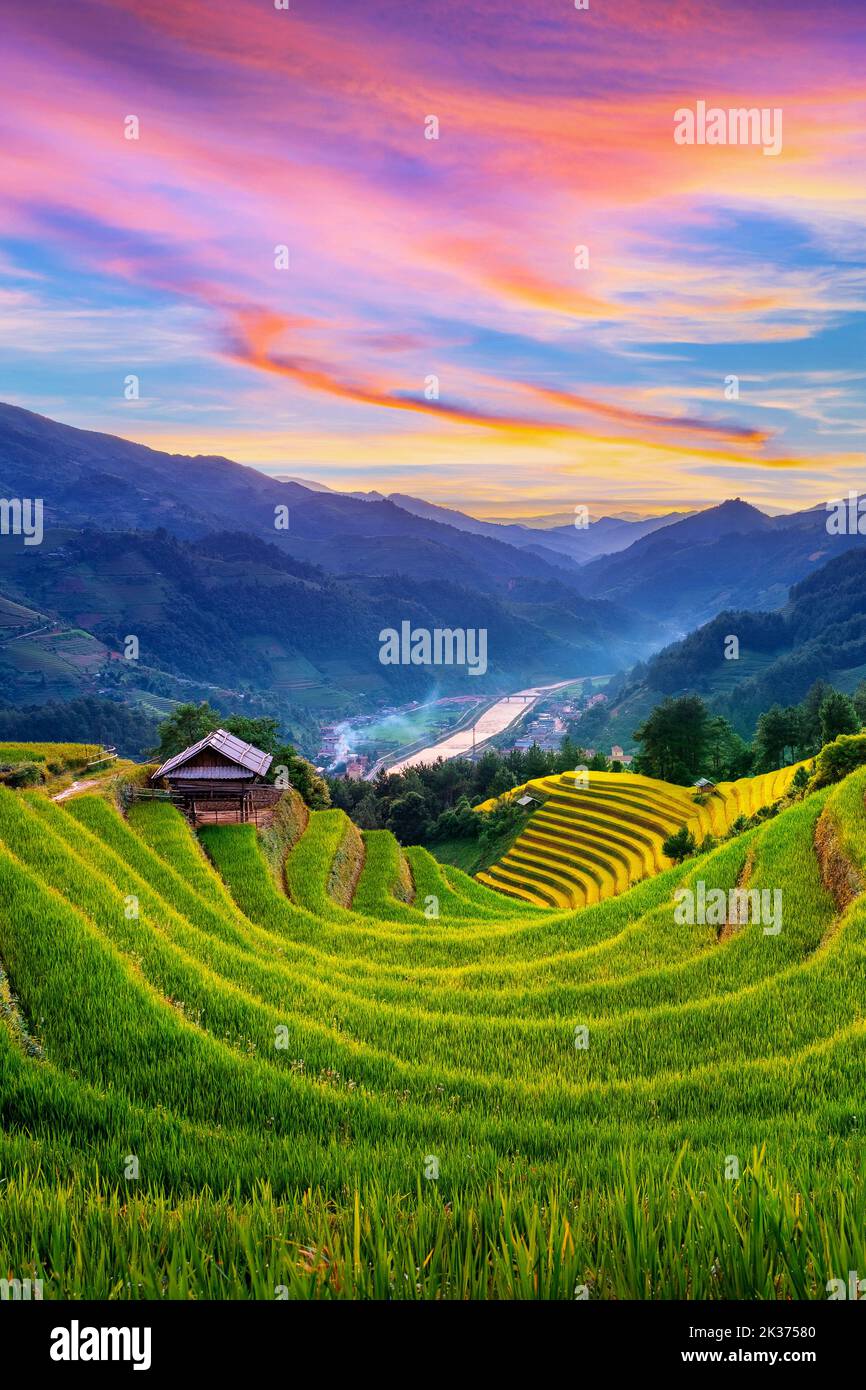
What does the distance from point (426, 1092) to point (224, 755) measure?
1714 centimetres

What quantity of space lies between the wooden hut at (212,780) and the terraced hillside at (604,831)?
16043 mm

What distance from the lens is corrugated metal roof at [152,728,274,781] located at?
21.5 meters

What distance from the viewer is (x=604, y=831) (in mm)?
39125

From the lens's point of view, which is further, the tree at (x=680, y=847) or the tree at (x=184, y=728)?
the tree at (x=184, y=728)

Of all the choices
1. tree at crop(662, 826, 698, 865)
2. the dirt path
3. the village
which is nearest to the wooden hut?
the dirt path

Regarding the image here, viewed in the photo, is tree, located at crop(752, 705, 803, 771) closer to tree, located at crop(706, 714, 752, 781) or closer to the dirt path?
tree, located at crop(706, 714, 752, 781)

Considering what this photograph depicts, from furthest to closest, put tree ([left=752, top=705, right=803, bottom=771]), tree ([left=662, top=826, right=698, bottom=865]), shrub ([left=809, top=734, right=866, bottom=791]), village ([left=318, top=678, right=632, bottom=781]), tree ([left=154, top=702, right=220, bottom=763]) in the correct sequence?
village ([left=318, top=678, right=632, bottom=781]), tree ([left=752, top=705, right=803, bottom=771]), tree ([left=154, top=702, right=220, bottom=763]), tree ([left=662, top=826, right=698, bottom=865]), shrub ([left=809, top=734, right=866, bottom=791])

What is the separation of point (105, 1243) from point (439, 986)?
8502 mm

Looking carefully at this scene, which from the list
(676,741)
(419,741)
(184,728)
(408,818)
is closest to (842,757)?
(184,728)

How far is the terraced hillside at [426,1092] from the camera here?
8.41ft

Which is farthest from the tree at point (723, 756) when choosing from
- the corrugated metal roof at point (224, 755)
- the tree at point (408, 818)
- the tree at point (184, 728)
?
the corrugated metal roof at point (224, 755)

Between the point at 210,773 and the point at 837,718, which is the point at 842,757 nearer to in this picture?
the point at 210,773

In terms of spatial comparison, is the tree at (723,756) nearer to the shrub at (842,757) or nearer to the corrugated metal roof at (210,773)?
the shrub at (842,757)

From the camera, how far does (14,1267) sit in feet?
8.89
